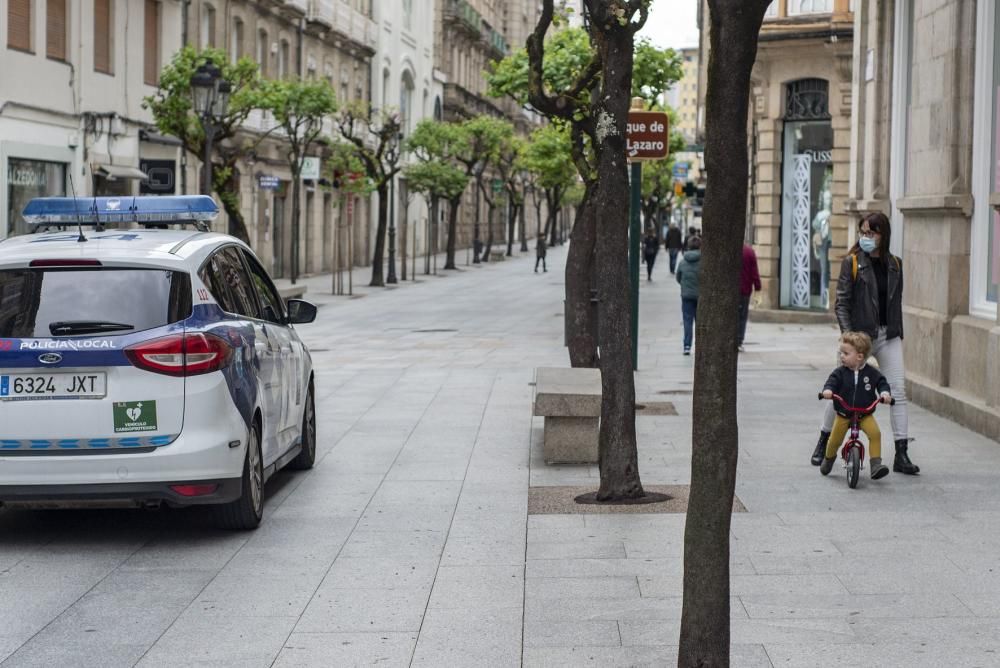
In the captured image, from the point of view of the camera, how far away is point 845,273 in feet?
35.0

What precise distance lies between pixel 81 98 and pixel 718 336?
27.2 meters

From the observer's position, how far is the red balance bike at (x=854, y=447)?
9.87 m

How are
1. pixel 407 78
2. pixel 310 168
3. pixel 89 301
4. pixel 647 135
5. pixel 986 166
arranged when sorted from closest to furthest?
1. pixel 89 301
2. pixel 986 166
3. pixel 647 135
4. pixel 310 168
5. pixel 407 78

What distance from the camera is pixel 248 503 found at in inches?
336

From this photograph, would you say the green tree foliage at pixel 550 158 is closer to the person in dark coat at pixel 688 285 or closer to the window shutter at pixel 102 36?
the window shutter at pixel 102 36

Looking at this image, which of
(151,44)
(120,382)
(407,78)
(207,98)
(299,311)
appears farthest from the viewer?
(407,78)

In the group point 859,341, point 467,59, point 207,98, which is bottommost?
point 859,341

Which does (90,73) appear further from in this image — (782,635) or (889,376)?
(782,635)

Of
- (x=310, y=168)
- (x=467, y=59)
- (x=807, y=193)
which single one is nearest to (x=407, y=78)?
(x=467, y=59)

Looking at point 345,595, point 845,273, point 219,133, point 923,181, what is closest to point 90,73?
point 219,133

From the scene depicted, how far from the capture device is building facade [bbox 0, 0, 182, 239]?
2723cm

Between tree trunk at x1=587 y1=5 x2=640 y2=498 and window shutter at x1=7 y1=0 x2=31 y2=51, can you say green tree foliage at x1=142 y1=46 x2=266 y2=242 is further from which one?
tree trunk at x1=587 y1=5 x2=640 y2=498

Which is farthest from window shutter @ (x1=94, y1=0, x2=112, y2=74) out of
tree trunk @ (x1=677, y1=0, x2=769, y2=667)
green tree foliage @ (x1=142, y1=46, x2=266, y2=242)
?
tree trunk @ (x1=677, y1=0, x2=769, y2=667)

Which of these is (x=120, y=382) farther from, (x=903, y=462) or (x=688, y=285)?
(x=688, y=285)
